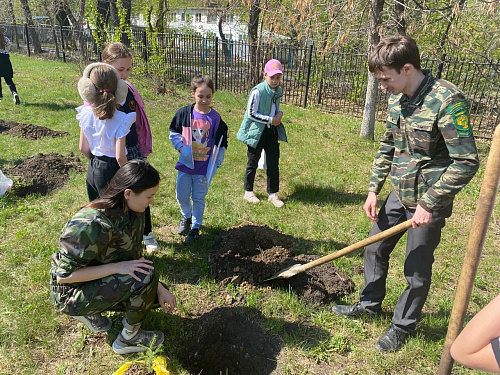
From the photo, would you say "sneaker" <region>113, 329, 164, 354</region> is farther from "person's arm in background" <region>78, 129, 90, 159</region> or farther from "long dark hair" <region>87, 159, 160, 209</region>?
"person's arm in background" <region>78, 129, 90, 159</region>

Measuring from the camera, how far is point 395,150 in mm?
2543

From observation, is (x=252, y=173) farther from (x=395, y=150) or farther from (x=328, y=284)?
(x=395, y=150)

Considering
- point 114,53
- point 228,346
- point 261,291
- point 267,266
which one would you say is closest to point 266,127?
point 267,266

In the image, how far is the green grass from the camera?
8.45ft

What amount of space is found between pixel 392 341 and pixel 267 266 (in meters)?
1.25

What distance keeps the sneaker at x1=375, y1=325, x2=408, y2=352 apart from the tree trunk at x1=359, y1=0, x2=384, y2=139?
610cm

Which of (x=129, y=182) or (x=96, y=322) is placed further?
(x=96, y=322)

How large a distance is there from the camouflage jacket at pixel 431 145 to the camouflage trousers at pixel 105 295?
6.14 feet

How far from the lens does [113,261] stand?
242cm

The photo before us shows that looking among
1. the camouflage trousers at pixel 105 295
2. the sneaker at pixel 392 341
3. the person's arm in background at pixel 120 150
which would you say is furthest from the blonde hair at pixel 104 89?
the sneaker at pixel 392 341

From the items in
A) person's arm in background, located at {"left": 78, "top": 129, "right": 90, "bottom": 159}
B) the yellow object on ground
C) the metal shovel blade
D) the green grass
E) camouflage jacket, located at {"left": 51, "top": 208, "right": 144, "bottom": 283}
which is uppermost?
person's arm in background, located at {"left": 78, "top": 129, "right": 90, "bottom": 159}

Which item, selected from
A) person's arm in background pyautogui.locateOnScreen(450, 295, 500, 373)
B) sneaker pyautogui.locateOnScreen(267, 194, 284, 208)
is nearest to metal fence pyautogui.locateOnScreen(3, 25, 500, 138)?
sneaker pyautogui.locateOnScreen(267, 194, 284, 208)

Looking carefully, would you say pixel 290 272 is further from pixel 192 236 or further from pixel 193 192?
pixel 193 192

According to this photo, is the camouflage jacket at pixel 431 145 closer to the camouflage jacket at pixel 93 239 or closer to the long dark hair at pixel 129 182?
the long dark hair at pixel 129 182
